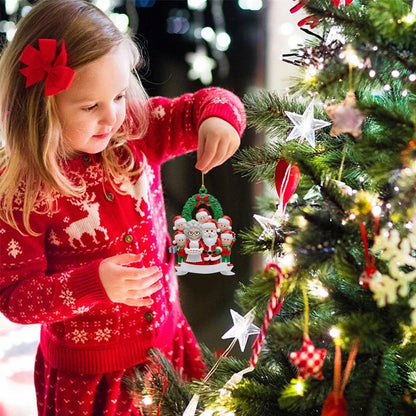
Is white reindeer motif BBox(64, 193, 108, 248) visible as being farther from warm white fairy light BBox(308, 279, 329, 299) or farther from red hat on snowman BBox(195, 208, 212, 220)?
warm white fairy light BBox(308, 279, 329, 299)

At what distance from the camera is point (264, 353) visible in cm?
86

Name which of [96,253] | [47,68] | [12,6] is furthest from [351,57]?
[12,6]

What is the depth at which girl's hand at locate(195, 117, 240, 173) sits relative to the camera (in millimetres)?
918

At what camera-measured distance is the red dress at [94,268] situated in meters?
0.90

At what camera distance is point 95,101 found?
86 centimetres

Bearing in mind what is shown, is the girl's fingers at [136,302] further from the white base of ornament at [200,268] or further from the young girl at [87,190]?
the white base of ornament at [200,268]

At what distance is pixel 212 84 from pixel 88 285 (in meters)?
0.62

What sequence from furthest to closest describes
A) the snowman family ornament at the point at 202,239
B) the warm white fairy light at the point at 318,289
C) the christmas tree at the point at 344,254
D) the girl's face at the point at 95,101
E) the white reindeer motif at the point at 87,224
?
the snowman family ornament at the point at 202,239 → the white reindeer motif at the point at 87,224 → the girl's face at the point at 95,101 → the warm white fairy light at the point at 318,289 → the christmas tree at the point at 344,254

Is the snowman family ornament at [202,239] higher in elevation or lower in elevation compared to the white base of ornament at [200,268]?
higher

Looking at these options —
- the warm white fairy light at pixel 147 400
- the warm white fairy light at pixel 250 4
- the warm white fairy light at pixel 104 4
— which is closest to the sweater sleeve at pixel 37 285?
the warm white fairy light at pixel 147 400

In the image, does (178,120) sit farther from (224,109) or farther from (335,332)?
(335,332)

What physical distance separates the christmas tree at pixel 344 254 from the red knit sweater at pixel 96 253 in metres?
0.14

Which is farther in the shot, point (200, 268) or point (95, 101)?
point (200, 268)

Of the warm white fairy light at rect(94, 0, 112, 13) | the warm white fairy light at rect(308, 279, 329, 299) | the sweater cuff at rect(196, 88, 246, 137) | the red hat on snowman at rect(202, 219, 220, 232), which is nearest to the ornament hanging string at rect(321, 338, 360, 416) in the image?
the warm white fairy light at rect(308, 279, 329, 299)
